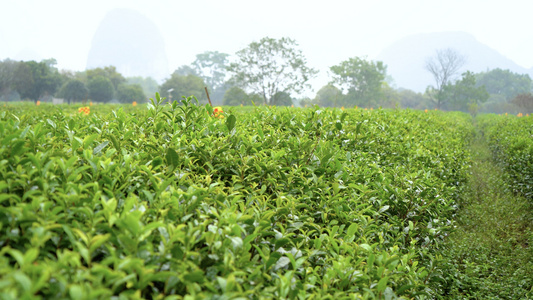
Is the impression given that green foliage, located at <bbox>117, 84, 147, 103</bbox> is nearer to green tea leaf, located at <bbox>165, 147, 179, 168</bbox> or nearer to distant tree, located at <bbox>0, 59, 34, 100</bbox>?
distant tree, located at <bbox>0, 59, 34, 100</bbox>

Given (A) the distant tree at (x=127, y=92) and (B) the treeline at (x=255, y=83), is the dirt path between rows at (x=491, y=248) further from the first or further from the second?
(A) the distant tree at (x=127, y=92)

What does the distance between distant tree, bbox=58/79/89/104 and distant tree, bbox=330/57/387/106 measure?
3910 centimetres

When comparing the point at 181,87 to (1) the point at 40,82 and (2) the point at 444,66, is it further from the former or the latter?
(2) the point at 444,66

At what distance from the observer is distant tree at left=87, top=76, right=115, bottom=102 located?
52.2 metres

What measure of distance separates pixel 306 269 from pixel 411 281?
77 centimetres

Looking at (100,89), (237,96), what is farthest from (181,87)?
(100,89)

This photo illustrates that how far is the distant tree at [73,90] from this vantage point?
1981 inches

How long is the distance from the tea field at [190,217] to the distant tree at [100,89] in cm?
5496

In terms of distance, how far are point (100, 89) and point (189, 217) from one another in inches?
2244

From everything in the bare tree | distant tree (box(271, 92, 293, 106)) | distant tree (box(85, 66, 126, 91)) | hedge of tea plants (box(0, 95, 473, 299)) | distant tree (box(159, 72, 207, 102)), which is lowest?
hedge of tea plants (box(0, 95, 473, 299))

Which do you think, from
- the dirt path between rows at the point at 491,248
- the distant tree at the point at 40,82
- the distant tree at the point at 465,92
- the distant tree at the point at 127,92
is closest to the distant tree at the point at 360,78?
the distant tree at the point at 465,92

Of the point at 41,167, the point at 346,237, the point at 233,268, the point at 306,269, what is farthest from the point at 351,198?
the point at 41,167

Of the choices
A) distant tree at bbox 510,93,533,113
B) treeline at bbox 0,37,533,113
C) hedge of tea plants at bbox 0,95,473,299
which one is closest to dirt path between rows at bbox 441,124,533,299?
hedge of tea plants at bbox 0,95,473,299

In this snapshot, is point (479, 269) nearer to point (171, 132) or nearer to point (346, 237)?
point (346, 237)
